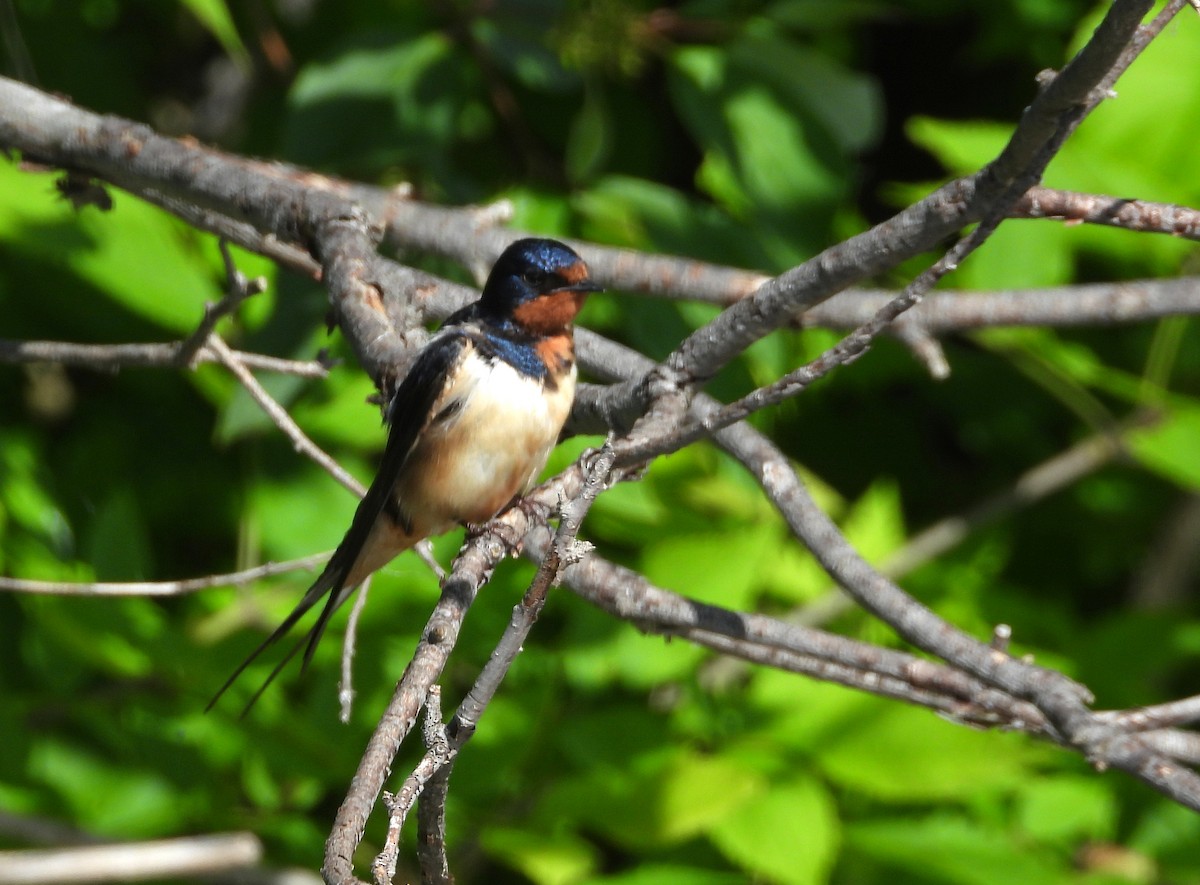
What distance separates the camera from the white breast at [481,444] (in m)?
2.40

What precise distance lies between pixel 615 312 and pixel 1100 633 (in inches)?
61.0

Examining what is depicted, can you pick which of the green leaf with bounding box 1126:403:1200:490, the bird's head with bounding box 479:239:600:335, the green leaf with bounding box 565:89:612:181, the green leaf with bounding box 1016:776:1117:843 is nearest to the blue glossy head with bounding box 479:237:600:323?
the bird's head with bounding box 479:239:600:335

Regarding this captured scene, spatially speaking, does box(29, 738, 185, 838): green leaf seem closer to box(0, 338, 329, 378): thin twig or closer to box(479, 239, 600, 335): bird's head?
box(0, 338, 329, 378): thin twig

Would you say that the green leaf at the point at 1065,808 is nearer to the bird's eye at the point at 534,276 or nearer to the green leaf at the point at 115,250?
the bird's eye at the point at 534,276

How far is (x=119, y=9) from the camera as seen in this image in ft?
14.3

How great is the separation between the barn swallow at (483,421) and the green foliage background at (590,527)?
0.81 ft

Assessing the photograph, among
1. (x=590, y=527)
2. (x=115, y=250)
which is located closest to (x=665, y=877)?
(x=590, y=527)

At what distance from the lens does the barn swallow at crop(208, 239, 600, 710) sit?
2.37 metres

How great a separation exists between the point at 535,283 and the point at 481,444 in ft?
1.04

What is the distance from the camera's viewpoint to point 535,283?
8.25 ft

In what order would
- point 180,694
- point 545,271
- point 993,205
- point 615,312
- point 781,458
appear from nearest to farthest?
point 993,205 < point 781,458 < point 545,271 < point 180,694 < point 615,312

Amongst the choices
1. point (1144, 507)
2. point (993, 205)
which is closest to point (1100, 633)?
point (1144, 507)

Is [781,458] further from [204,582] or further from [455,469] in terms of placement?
[204,582]

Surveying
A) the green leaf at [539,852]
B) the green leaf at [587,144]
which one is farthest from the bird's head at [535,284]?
the green leaf at [539,852]
